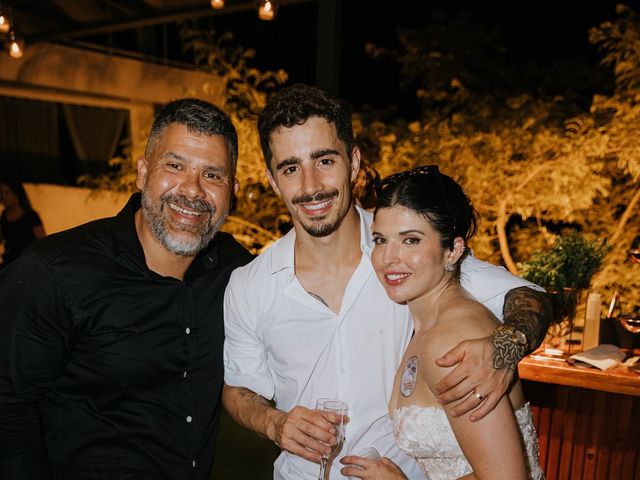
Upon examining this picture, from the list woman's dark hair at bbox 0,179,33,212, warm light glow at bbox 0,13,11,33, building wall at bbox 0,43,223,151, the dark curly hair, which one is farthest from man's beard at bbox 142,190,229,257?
building wall at bbox 0,43,223,151

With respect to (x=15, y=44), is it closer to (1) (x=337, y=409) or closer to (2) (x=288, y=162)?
(2) (x=288, y=162)

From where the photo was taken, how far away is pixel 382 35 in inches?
573

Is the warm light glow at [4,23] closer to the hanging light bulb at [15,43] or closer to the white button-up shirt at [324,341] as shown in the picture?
the hanging light bulb at [15,43]

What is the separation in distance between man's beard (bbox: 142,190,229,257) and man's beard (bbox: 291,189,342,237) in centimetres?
36

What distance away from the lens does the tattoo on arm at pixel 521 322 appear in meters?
1.87

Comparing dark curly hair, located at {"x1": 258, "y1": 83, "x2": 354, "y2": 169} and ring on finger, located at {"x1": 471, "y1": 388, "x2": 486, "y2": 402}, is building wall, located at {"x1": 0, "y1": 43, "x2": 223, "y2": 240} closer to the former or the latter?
dark curly hair, located at {"x1": 258, "y1": 83, "x2": 354, "y2": 169}

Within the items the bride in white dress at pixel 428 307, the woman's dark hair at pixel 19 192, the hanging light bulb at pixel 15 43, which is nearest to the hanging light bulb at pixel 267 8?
the hanging light bulb at pixel 15 43

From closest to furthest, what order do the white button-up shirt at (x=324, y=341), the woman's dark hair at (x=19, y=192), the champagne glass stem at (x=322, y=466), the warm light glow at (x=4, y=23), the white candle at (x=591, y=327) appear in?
the champagne glass stem at (x=322, y=466) → the white button-up shirt at (x=324, y=341) → the white candle at (x=591, y=327) → the warm light glow at (x=4, y=23) → the woman's dark hair at (x=19, y=192)

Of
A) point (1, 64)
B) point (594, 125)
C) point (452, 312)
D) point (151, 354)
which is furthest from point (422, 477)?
point (1, 64)

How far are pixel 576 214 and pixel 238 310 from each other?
5.57m

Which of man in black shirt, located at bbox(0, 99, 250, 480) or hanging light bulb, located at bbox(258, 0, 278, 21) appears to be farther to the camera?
hanging light bulb, located at bbox(258, 0, 278, 21)

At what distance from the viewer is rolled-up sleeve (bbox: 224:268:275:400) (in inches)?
97.8

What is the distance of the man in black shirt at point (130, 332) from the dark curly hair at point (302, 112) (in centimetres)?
17

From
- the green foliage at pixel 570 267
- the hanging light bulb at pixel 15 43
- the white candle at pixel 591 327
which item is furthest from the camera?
the hanging light bulb at pixel 15 43
